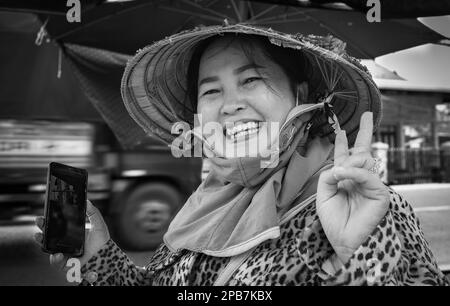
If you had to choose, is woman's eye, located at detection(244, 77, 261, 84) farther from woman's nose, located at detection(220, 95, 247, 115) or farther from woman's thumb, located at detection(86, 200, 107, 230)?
woman's thumb, located at detection(86, 200, 107, 230)

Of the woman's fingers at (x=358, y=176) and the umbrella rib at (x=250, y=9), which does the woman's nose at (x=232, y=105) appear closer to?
the woman's fingers at (x=358, y=176)

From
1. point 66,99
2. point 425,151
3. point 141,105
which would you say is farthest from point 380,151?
point 141,105

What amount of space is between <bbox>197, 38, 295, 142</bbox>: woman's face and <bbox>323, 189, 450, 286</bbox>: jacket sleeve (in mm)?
346

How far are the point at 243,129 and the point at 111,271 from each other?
580 mm

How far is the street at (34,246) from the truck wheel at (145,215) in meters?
0.26

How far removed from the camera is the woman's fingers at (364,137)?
2.77 ft

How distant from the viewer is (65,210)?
1138 mm

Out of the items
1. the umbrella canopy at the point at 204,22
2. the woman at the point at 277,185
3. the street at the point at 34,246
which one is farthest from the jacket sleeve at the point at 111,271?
the street at the point at 34,246

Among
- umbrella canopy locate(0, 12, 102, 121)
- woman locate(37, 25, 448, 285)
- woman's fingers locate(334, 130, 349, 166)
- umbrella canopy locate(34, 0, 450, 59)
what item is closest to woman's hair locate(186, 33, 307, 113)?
woman locate(37, 25, 448, 285)

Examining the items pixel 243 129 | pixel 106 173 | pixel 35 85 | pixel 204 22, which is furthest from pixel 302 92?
pixel 35 85

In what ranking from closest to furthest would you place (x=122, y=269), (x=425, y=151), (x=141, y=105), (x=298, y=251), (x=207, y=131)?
(x=298, y=251), (x=207, y=131), (x=122, y=269), (x=141, y=105), (x=425, y=151)

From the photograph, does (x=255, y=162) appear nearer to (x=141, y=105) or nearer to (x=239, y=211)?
(x=239, y=211)

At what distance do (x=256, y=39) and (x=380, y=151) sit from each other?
11.5 feet

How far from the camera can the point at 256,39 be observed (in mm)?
1129
